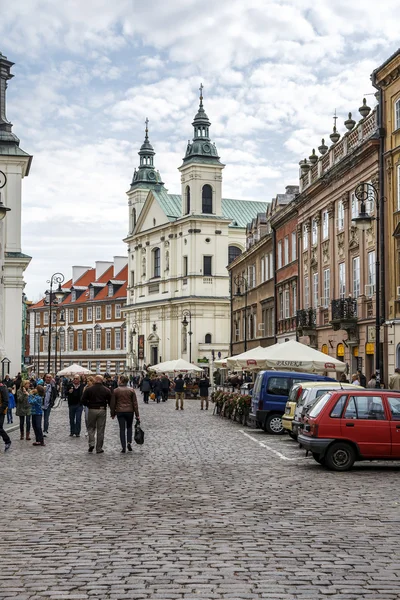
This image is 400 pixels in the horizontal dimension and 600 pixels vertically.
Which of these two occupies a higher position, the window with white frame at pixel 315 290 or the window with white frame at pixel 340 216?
the window with white frame at pixel 340 216

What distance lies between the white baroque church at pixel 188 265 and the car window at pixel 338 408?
7710 centimetres

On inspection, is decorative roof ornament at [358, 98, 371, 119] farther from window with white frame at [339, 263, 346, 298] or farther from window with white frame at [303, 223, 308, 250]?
window with white frame at [303, 223, 308, 250]

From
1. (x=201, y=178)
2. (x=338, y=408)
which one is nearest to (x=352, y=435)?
(x=338, y=408)

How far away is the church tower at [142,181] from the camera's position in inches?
4429

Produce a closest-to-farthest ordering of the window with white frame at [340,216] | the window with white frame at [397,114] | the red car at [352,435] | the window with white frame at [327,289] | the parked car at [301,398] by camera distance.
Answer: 1. the red car at [352,435]
2. the parked car at [301,398]
3. the window with white frame at [397,114]
4. the window with white frame at [340,216]
5. the window with white frame at [327,289]

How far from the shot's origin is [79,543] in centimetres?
915

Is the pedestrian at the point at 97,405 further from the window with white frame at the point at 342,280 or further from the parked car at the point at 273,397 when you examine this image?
the window with white frame at the point at 342,280

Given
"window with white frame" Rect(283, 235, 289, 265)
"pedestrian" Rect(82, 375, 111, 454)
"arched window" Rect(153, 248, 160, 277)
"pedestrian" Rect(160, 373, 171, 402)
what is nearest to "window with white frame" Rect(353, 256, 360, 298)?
"window with white frame" Rect(283, 235, 289, 265)

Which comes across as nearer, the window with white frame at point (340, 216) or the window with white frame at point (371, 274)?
the window with white frame at point (371, 274)

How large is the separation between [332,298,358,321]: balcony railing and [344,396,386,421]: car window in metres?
22.0

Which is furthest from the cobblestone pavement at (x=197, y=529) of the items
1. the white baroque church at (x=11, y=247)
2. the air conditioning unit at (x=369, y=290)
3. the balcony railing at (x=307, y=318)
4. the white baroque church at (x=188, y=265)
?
the white baroque church at (x=188, y=265)

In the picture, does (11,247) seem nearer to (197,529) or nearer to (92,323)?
(197,529)

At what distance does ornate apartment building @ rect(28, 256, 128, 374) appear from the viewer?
116500 mm

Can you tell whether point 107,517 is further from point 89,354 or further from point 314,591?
point 89,354
